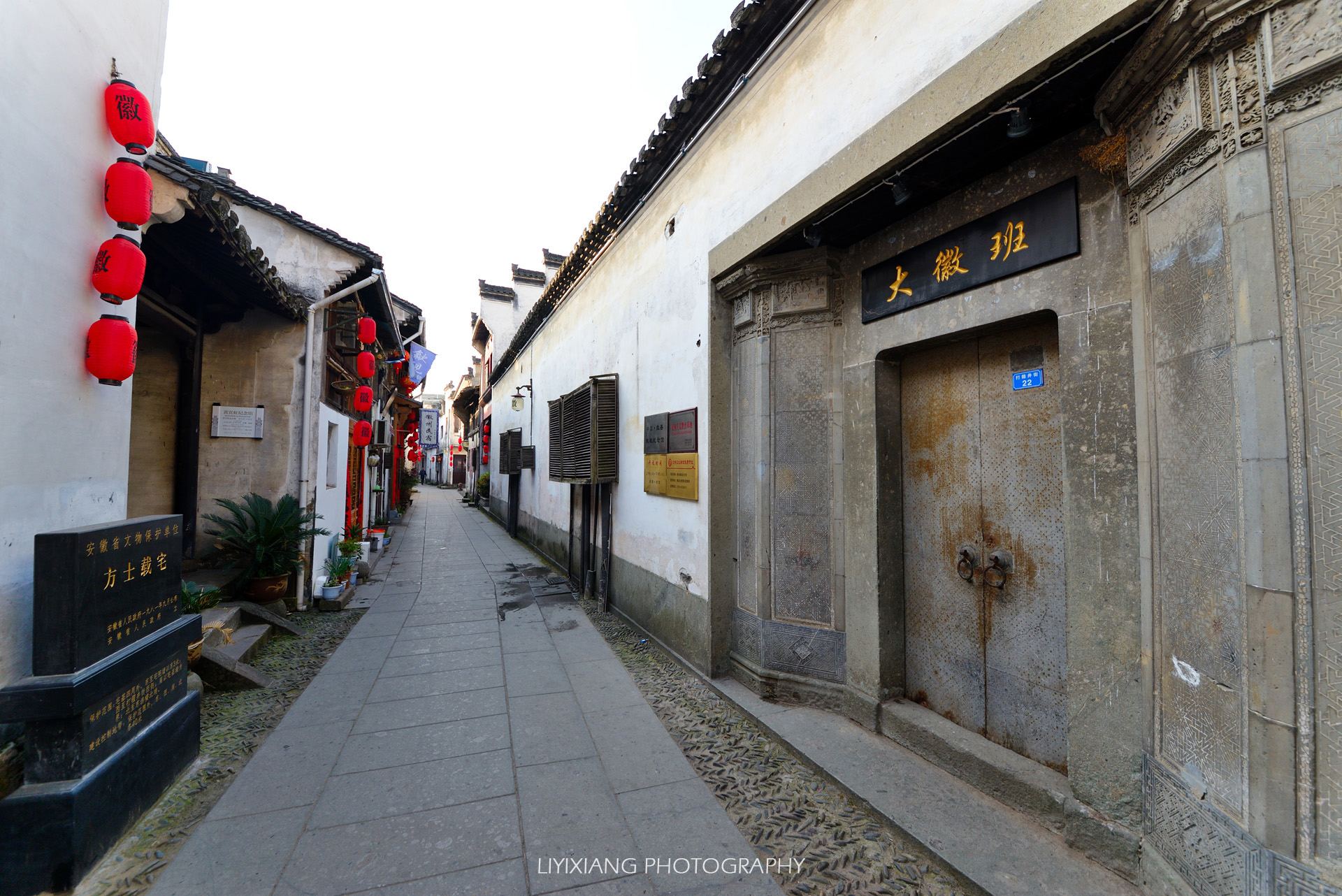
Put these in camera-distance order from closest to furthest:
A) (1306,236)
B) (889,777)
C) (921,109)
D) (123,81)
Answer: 1. (1306,236)
2. (921,109)
3. (889,777)
4. (123,81)

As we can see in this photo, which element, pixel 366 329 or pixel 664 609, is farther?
pixel 366 329

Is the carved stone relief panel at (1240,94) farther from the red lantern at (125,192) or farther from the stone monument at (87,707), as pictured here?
the red lantern at (125,192)

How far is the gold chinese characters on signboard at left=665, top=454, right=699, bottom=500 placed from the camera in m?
4.98

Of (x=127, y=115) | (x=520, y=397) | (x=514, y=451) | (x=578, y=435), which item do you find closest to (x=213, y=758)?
(x=127, y=115)

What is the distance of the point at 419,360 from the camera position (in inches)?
562

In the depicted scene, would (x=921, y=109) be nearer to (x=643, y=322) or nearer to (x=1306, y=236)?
(x=1306, y=236)

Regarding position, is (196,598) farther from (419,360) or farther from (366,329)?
(419,360)

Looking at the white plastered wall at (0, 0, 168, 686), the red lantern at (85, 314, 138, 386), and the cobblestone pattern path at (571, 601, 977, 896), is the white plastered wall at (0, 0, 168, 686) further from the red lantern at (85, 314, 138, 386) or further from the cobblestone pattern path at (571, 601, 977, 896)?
the cobblestone pattern path at (571, 601, 977, 896)

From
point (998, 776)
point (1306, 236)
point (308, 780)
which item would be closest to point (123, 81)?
point (308, 780)

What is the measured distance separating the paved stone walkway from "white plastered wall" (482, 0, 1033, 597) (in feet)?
5.43

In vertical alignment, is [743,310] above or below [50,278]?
above

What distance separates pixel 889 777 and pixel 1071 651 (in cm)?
133

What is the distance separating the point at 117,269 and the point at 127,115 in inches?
41.9

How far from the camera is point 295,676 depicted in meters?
4.85
